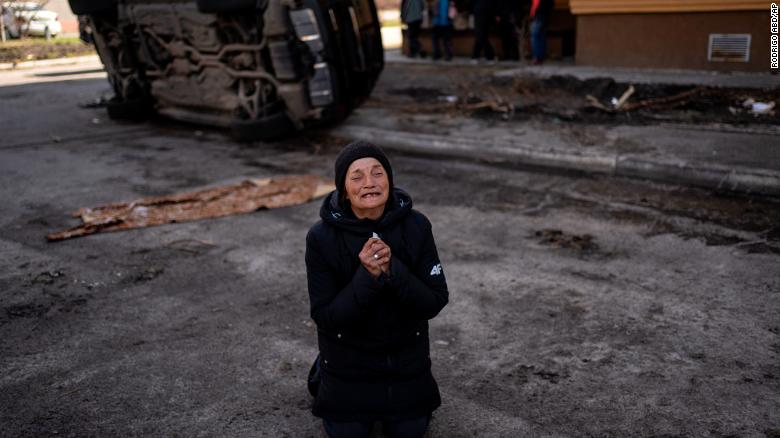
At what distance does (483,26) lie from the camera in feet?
48.7

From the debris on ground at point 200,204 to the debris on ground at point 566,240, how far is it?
225 cm

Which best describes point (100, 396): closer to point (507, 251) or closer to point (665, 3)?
point (507, 251)

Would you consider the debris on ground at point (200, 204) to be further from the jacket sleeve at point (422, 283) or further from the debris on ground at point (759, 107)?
the debris on ground at point (759, 107)

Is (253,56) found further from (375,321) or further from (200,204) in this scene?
(375,321)

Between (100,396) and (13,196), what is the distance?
457 centimetres

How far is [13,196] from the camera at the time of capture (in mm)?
7238

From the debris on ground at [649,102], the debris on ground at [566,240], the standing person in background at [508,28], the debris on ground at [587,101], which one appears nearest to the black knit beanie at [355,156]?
the debris on ground at [566,240]

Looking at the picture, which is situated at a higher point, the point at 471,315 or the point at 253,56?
the point at 253,56

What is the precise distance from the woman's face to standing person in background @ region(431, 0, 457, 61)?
44.2 feet

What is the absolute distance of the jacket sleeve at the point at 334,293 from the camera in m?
2.64

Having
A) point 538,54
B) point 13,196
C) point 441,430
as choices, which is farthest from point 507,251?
point 538,54

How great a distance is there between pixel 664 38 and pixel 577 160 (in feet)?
17.9

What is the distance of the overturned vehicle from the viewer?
8.51 meters

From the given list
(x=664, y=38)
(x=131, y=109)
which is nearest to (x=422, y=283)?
(x=131, y=109)
